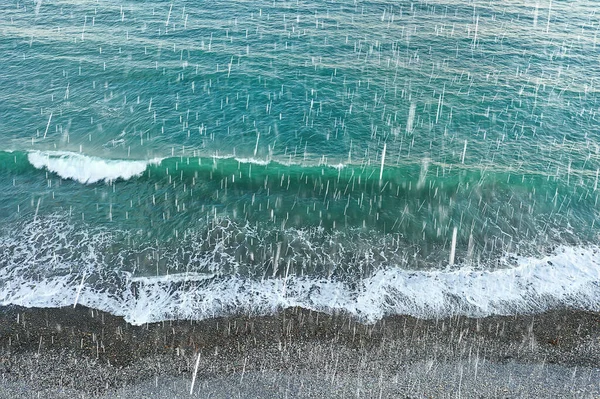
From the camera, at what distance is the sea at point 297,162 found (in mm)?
24688

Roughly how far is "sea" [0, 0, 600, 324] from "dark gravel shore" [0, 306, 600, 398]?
1012 millimetres

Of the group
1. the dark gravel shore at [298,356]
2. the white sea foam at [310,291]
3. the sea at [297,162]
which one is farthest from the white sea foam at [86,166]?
the dark gravel shore at [298,356]

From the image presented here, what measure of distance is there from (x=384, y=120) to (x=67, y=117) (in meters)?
26.0

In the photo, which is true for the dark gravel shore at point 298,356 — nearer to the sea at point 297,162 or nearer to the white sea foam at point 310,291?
the white sea foam at point 310,291

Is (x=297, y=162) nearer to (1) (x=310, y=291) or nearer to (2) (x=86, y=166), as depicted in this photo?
(1) (x=310, y=291)

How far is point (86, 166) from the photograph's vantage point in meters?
32.6

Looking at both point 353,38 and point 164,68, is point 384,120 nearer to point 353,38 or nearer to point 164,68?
point 353,38

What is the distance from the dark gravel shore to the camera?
19.2 m

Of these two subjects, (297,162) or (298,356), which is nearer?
(298,356)

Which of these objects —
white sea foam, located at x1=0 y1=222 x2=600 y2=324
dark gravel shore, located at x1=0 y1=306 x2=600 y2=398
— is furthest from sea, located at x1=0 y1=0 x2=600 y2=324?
dark gravel shore, located at x1=0 y1=306 x2=600 y2=398

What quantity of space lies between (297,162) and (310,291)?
12078 millimetres

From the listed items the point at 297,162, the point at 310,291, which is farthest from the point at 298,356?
the point at 297,162

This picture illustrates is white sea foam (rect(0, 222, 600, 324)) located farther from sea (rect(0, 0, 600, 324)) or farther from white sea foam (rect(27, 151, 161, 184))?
white sea foam (rect(27, 151, 161, 184))

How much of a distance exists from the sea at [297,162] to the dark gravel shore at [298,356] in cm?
101
